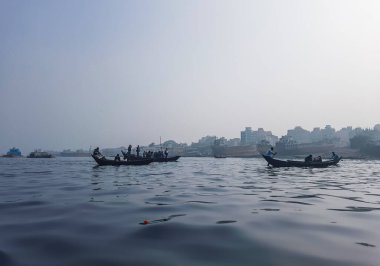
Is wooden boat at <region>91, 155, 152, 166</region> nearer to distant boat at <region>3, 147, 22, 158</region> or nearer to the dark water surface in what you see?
the dark water surface

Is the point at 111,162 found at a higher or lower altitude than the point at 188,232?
higher

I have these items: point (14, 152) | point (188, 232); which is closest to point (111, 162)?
point (188, 232)

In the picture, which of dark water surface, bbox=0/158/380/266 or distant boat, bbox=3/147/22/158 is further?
distant boat, bbox=3/147/22/158

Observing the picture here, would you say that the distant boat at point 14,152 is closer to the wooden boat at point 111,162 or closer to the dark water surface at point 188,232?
the wooden boat at point 111,162

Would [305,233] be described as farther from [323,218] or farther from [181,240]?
[181,240]

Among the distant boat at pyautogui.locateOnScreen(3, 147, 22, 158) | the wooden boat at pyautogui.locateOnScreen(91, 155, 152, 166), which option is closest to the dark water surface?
the wooden boat at pyautogui.locateOnScreen(91, 155, 152, 166)

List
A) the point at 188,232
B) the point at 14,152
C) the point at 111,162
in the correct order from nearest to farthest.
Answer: the point at 188,232 < the point at 111,162 < the point at 14,152

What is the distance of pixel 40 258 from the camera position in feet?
17.8

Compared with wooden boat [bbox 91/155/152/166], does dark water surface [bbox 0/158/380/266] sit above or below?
below

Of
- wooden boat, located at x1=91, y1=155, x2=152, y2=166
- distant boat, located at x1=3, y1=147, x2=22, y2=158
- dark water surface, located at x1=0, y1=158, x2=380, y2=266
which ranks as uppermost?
distant boat, located at x1=3, y1=147, x2=22, y2=158

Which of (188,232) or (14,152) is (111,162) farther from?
(14,152)

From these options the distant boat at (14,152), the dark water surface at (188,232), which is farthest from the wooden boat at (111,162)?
the distant boat at (14,152)

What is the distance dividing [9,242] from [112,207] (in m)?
4.58

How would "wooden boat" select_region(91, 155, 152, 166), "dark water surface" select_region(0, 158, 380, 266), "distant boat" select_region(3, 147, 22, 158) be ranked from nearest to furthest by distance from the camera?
"dark water surface" select_region(0, 158, 380, 266)
"wooden boat" select_region(91, 155, 152, 166)
"distant boat" select_region(3, 147, 22, 158)
